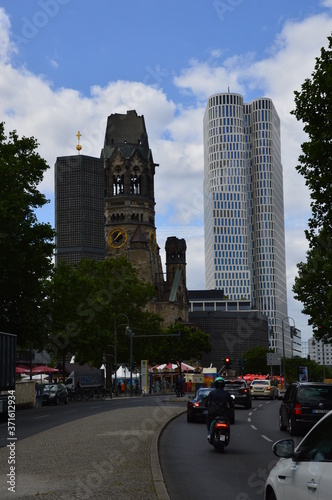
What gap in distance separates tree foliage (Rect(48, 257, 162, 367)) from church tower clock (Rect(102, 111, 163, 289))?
2543 inches

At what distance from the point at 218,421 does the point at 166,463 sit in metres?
2.61

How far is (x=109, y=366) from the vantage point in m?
89.4

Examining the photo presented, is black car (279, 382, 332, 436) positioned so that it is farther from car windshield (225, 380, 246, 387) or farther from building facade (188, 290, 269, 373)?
building facade (188, 290, 269, 373)

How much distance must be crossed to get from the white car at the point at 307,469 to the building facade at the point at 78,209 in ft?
447

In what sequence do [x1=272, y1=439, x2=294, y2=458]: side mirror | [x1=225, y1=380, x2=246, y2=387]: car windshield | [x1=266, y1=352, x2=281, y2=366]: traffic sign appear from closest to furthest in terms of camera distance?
[x1=272, y1=439, x2=294, y2=458]: side mirror < [x1=225, y1=380, x2=246, y2=387]: car windshield < [x1=266, y1=352, x2=281, y2=366]: traffic sign

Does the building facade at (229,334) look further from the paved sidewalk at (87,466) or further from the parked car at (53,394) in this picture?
the paved sidewalk at (87,466)

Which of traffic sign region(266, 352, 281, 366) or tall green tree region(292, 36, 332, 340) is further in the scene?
traffic sign region(266, 352, 281, 366)

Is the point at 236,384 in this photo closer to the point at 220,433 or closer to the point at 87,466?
the point at 220,433

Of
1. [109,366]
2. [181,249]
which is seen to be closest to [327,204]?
[109,366]


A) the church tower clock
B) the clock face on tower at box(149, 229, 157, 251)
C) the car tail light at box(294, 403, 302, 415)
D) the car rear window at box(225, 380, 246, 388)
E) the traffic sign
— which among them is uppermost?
the church tower clock

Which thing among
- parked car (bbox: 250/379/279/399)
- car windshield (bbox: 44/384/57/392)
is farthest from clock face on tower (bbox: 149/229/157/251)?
car windshield (bbox: 44/384/57/392)

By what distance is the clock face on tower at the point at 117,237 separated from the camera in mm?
162625

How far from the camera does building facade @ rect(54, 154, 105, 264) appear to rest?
14225 centimetres

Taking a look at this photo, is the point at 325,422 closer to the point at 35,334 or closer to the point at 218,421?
the point at 218,421
